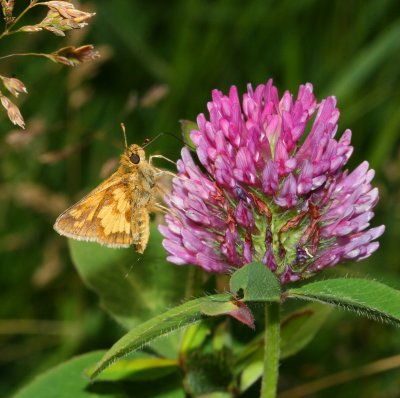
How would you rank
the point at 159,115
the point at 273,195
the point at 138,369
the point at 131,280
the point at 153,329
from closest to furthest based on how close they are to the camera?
1. the point at 153,329
2. the point at 273,195
3. the point at 138,369
4. the point at 131,280
5. the point at 159,115

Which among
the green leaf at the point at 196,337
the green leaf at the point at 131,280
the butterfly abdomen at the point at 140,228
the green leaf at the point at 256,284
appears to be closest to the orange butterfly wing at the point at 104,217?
the butterfly abdomen at the point at 140,228

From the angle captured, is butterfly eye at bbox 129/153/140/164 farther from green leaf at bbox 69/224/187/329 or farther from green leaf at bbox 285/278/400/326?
green leaf at bbox 285/278/400/326

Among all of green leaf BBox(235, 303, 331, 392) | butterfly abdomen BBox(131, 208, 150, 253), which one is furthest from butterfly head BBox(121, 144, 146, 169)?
green leaf BBox(235, 303, 331, 392)

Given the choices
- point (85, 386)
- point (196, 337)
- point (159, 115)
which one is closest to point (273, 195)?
point (196, 337)

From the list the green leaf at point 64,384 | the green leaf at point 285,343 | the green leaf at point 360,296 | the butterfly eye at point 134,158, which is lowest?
the green leaf at point 360,296

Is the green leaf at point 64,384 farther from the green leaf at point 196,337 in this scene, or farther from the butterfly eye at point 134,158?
the butterfly eye at point 134,158

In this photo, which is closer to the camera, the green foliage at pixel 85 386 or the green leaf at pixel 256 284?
the green leaf at pixel 256 284

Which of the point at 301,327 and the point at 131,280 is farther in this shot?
the point at 131,280

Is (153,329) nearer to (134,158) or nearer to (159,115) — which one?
(134,158)
